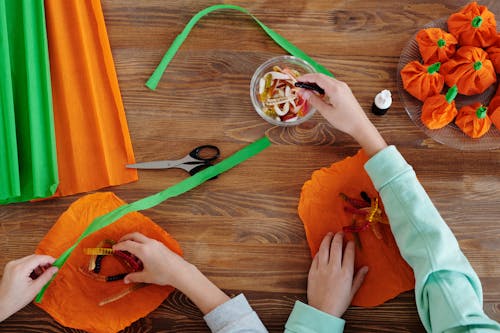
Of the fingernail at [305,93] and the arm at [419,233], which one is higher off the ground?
the fingernail at [305,93]

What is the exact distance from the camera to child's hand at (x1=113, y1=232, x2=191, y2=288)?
3.09 feet

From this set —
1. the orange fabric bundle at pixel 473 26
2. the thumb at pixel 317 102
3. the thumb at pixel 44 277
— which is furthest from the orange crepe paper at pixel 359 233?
the thumb at pixel 44 277

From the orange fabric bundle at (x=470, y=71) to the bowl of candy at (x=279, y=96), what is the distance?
0.96 feet

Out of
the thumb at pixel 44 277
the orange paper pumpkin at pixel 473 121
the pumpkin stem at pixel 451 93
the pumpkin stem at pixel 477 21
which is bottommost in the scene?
the orange paper pumpkin at pixel 473 121

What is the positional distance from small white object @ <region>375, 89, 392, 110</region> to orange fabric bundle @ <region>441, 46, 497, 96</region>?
138 millimetres

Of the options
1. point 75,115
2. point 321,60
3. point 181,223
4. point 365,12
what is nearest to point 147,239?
point 181,223

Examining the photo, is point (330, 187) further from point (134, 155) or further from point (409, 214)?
point (134, 155)

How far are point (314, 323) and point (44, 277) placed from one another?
1.80 feet

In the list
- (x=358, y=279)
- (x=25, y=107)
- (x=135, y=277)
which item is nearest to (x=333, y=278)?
(x=358, y=279)

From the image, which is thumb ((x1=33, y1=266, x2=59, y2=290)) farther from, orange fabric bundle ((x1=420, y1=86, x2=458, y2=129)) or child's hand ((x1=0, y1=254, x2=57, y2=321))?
orange fabric bundle ((x1=420, y1=86, x2=458, y2=129))

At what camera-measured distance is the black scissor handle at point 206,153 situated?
1006 millimetres

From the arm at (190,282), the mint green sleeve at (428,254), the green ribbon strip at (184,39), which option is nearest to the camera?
the mint green sleeve at (428,254)

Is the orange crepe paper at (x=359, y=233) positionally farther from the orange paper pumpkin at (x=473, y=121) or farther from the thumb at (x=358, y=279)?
the orange paper pumpkin at (x=473, y=121)

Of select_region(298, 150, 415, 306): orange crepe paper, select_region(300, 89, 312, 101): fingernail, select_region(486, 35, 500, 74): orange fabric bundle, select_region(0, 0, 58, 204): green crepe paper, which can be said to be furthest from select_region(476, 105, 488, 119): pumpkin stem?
select_region(0, 0, 58, 204): green crepe paper
